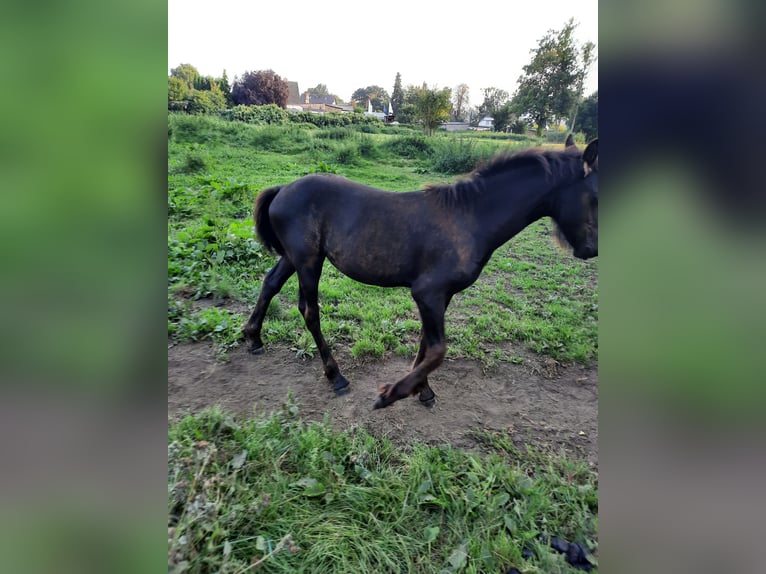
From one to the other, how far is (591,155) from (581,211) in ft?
1.17

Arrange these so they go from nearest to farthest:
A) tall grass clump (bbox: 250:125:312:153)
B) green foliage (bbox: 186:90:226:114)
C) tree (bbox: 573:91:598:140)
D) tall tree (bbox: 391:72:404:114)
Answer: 1. tree (bbox: 573:91:598:140)
2. tall grass clump (bbox: 250:125:312:153)
3. green foliage (bbox: 186:90:226:114)
4. tall tree (bbox: 391:72:404:114)

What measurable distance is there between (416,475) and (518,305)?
299 centimetres

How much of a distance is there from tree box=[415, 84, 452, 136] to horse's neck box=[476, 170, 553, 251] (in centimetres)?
1616

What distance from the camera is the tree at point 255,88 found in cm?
2395

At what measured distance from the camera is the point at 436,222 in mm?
2512

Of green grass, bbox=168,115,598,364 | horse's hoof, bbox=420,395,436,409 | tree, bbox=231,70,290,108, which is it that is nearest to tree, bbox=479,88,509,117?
green grass, bbox=168,115,598,364

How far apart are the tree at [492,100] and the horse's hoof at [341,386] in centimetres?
1328

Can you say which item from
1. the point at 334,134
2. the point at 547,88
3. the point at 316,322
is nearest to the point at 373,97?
the point at 334,134

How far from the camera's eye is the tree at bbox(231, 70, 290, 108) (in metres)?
24.0

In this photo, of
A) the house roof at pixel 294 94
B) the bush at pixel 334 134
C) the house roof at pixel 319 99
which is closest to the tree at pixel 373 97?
the house roof at pixel 319 99

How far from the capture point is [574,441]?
264cm

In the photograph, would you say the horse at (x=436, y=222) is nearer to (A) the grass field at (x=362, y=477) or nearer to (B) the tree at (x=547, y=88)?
(A) the grass field at (x=362, y=477)

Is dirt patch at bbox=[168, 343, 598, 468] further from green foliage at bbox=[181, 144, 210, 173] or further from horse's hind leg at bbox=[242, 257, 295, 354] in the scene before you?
green foliage at bbox=[181, 144, 210, 173]
